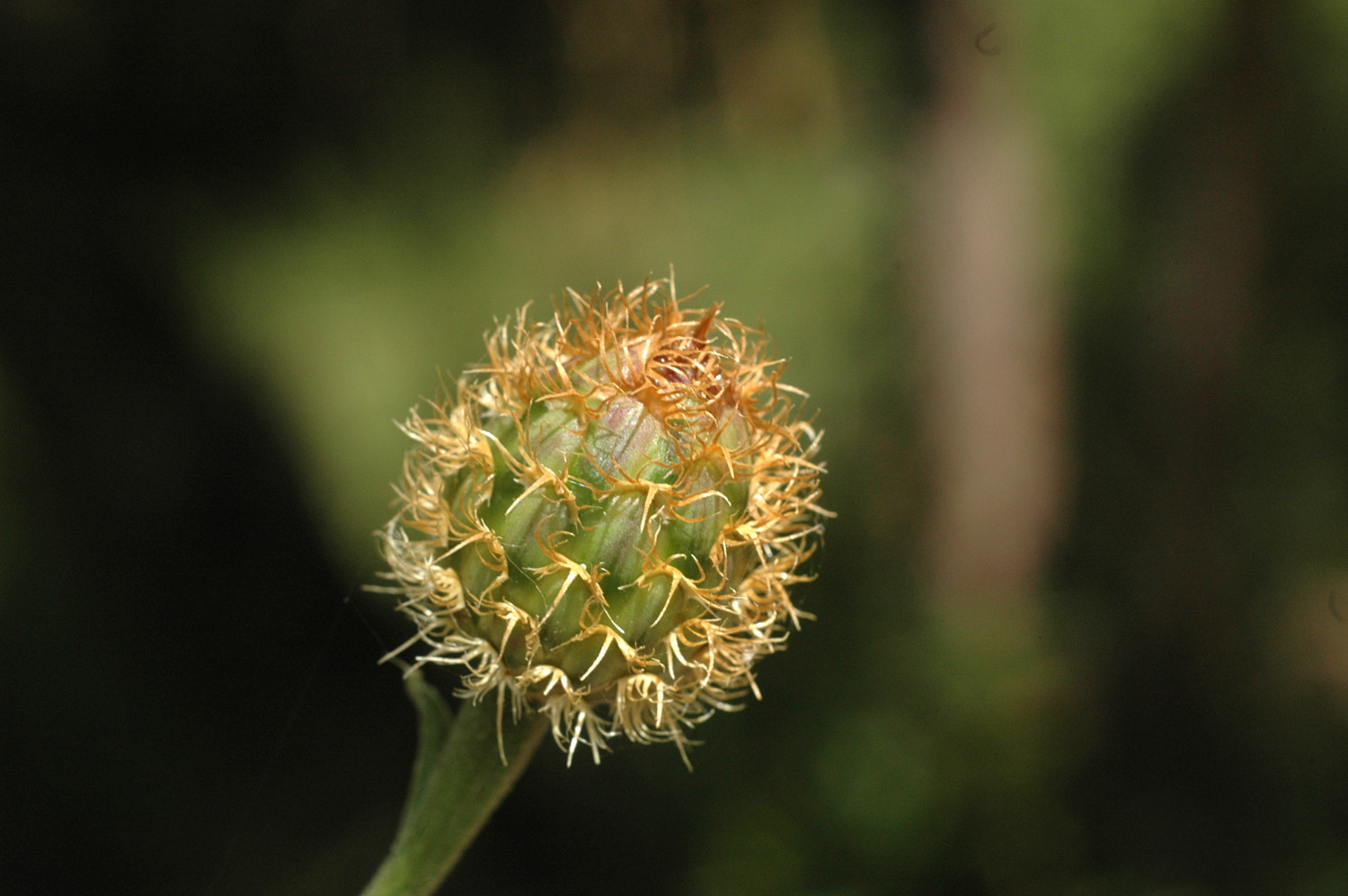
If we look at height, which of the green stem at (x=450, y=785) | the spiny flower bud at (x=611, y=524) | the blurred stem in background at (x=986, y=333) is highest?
the spiny flower bud at (x=611, y=524)

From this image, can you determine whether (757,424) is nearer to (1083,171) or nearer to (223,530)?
(223,530)

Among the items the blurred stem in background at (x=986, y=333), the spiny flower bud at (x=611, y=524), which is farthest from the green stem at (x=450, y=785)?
the blurred stem in background at (x=986, y=333)

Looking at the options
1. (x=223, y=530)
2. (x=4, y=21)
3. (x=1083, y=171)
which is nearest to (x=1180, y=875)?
(x=1083, y=171)

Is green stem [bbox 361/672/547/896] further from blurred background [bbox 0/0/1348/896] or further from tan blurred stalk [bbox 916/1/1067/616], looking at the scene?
tan blurred stalk [bbox 916/1/1067/616]

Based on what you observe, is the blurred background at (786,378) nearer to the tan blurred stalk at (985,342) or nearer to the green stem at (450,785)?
the tan blurred stalk at (985,342)

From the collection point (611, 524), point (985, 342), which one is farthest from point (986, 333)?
point (611, 524)

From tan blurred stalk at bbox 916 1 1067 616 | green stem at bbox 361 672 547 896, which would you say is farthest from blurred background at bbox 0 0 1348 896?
green stem at bbox 361 672 547 896
